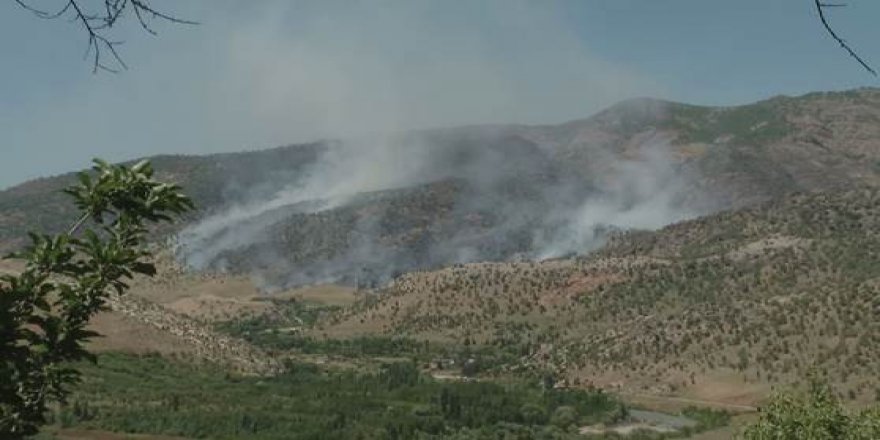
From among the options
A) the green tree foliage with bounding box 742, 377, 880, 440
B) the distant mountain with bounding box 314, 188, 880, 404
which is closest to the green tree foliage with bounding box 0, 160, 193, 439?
the green tree foliage with bounding box 742, 377, 880, 440

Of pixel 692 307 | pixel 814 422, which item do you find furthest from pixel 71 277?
pixel 692 307

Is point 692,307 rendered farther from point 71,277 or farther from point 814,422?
point 71,277

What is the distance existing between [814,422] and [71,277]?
26003 millimetres

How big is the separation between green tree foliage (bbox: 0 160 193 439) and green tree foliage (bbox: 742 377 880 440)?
2543 cm

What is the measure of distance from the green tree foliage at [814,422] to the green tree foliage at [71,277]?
1001 inches

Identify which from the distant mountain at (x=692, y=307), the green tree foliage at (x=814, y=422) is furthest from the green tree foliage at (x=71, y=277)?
the distant mountain at (x=692, y=307)

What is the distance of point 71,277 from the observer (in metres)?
8.65

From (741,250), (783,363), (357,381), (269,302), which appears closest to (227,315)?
(269,302)

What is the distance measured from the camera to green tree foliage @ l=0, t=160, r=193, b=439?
810cm

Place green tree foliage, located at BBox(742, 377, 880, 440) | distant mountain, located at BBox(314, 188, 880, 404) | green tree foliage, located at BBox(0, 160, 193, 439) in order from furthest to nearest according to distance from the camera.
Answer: distant mountain, located at BBox(314, 188, 880, 404)
green tree foliage, located at BBox(742, 377, 880, 440)
green tree foliage, located at BBox(0, 160, 193, 439)

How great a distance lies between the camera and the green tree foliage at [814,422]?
1156 inches

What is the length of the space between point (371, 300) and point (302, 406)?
6819cm

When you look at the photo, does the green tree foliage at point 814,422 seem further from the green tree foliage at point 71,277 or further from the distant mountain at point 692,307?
the distant mountain at point 692,307

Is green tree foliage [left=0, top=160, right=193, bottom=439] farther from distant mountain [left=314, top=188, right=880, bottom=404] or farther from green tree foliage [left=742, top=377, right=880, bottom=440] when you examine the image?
distant mountain [left=314, top=188, right=880, bottom=404]
